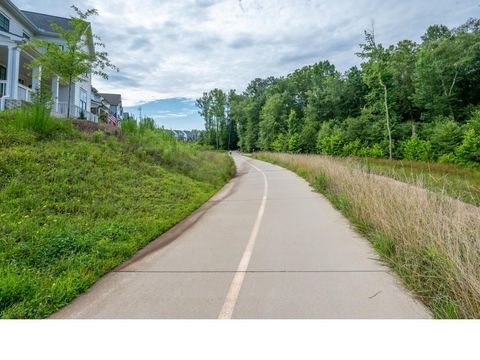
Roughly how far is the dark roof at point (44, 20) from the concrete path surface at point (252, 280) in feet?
108

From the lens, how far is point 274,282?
4.38 meters

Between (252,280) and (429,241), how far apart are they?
2642mm

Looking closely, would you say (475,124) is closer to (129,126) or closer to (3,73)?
(129,126)

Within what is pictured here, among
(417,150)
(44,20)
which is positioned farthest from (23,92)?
(417,150)

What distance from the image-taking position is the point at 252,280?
14.7 ft

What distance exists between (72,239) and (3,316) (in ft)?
7.62

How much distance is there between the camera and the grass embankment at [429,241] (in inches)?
134

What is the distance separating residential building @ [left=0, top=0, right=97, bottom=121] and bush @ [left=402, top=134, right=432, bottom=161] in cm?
3252

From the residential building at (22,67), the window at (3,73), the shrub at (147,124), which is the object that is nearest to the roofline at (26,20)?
the residential building at (22,67)

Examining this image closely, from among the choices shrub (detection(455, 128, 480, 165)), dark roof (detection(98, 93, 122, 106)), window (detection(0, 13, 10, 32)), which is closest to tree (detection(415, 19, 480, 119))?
shrub (detection(455, 128, 480, 165))

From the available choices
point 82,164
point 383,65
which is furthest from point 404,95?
point 82,164

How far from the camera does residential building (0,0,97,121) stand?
19.2 meters

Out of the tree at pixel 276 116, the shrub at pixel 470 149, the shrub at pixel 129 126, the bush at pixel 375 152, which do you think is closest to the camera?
the shrub at pixel 129 126

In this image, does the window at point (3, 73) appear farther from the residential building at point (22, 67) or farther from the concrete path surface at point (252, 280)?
the concrete path surface at point (252, 280)
